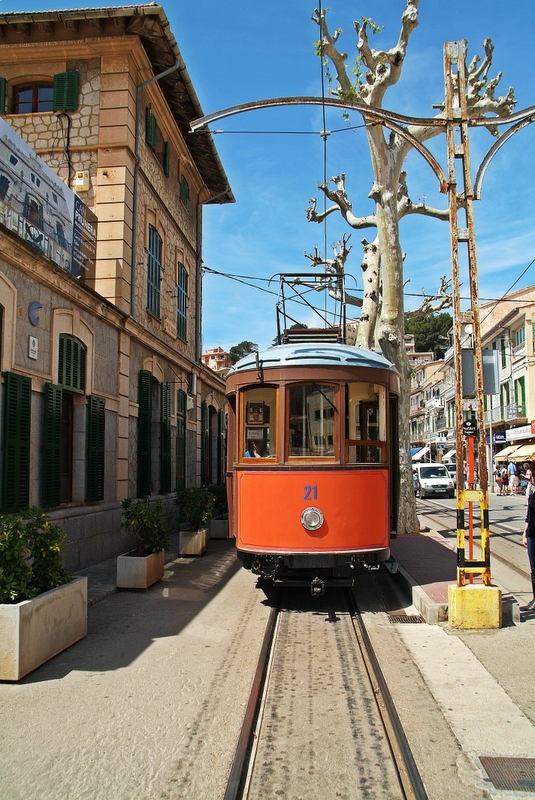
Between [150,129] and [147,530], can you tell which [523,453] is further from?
[147,530]

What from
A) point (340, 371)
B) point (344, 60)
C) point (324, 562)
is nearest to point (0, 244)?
point (340, 371)

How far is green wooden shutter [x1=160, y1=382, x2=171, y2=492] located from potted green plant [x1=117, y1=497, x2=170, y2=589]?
5299mm

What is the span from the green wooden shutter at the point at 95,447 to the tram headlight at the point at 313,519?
4.69 m

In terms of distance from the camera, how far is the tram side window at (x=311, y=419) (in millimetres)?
7477

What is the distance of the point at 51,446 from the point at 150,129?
834 centimetres

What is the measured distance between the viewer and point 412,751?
3975 mm

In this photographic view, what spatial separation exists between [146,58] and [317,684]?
499 inches

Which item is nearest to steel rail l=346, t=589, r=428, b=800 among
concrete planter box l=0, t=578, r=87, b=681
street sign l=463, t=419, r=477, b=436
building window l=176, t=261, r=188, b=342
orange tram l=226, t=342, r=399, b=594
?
orange tram l=226, t=342, r=399, b=594

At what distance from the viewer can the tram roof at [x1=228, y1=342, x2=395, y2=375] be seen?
301 inches

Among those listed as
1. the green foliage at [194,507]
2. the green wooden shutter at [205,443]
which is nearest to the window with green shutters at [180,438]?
the green wooden shutter at [205,443]

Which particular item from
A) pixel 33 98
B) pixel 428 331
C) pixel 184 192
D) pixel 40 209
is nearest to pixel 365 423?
pixel 40 209

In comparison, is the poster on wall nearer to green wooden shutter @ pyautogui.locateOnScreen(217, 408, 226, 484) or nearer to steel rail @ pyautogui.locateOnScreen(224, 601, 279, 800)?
steel rail @ pyautogui.locateOnScreen(224, 601, 279, 800)

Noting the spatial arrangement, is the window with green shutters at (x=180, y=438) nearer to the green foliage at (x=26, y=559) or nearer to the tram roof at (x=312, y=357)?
the tram roof at (x=312, y=357)

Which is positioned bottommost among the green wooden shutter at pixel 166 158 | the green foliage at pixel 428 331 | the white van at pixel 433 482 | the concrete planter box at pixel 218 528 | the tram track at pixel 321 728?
the tram track at pixel 321 728
